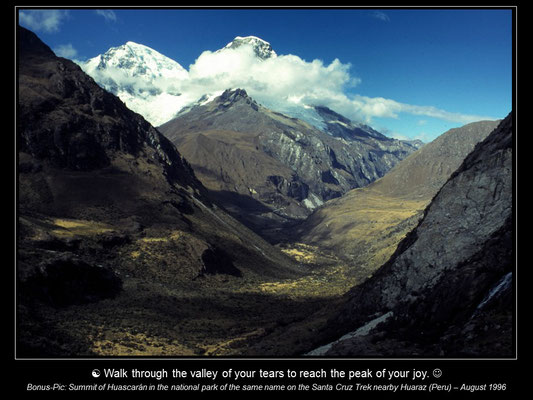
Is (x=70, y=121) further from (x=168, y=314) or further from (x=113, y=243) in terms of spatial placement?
(x=168, y=314)

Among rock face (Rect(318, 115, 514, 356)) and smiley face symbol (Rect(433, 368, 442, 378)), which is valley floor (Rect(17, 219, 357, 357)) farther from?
smiley face symbol (Rect(433, 368, 442, 378))

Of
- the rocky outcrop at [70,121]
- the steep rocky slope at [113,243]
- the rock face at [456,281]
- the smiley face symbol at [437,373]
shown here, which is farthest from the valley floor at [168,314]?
the rocky outcrop at [70,121]

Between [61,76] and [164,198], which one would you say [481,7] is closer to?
[164,198]

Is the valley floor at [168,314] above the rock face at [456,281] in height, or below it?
below

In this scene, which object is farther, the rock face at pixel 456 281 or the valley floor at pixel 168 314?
the valley floor at pixel 168 314

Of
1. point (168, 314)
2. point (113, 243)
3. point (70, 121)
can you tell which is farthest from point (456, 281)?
point (70, 121)

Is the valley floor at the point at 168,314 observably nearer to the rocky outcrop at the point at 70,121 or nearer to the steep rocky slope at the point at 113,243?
the steep rocky slope at the point at 113,243

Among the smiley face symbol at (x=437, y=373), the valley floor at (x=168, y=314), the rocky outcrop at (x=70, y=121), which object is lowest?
the valley floor at (x=168, y=314)
